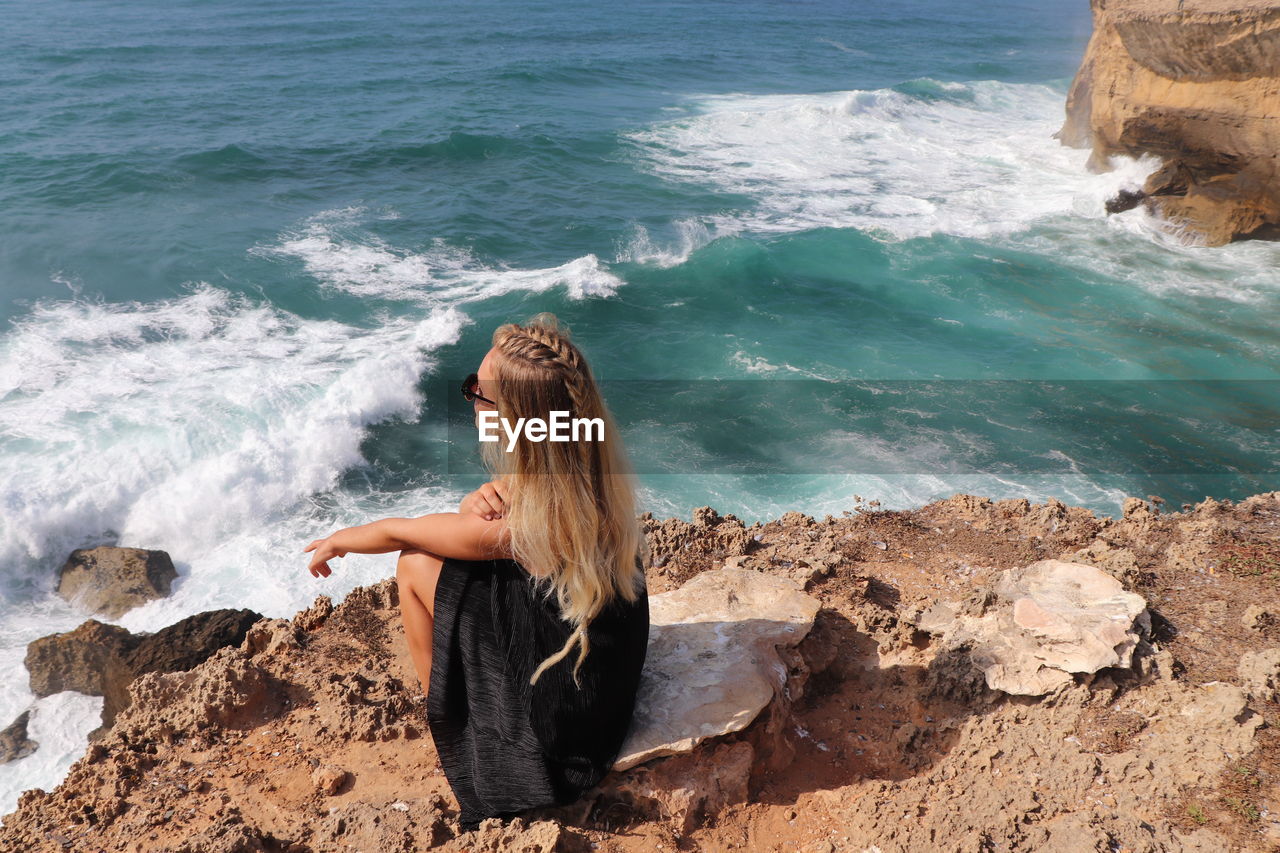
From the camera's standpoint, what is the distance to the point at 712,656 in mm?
3574

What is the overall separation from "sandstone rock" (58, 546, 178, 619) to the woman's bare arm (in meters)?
6.04

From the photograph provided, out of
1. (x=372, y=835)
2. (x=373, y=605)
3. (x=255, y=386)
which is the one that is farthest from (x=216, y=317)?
(x=372, y=835)

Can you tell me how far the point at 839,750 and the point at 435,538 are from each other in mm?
2074

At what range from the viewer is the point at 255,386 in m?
10.6

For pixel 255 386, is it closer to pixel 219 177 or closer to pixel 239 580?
pixel 239 580

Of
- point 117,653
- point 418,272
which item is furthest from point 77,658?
point 418,272

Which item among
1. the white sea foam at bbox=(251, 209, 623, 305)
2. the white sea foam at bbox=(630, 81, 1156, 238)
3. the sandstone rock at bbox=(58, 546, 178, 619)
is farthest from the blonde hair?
the white sea foam at bbox=(630, 81, 1156, 238)

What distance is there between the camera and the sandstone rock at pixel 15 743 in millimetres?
6160

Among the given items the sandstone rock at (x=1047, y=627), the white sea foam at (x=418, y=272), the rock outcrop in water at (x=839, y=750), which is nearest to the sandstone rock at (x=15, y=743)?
the rock outcrop in water at (x=839, y=750)

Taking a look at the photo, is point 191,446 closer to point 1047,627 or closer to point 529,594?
point 529,594

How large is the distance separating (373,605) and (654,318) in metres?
8.82

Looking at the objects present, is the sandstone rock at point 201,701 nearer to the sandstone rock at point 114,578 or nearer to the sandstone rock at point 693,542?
the sandstone rock at point 693,542

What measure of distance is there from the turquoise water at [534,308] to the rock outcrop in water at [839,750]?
3370 mm

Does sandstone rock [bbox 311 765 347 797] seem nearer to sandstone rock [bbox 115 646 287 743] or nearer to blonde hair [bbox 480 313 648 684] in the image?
sandstone rock [bbox 115 646 287 743]
